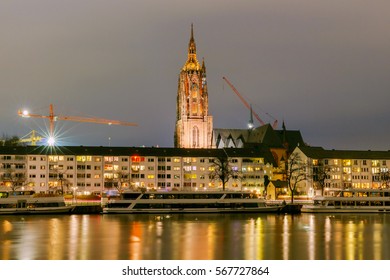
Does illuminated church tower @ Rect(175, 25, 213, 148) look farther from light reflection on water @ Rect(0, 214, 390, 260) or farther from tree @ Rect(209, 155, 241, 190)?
light reflection on water @ Rect(0, 214, 390, 260)

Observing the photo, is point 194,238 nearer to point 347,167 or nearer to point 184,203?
point 184,203

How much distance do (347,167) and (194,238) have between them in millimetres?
91877

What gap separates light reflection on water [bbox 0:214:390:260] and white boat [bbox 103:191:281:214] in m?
5.63

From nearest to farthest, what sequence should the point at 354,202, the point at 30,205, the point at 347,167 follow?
the point at 30,205 → the point at 354,202 → the point at 347,167

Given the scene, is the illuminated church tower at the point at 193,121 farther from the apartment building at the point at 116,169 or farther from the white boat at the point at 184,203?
the white boat at the point at 184,203

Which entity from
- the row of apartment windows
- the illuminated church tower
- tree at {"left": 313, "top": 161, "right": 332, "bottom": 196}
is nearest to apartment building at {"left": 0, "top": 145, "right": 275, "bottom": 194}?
tree at {"left": 313, "top": 161, "right": 332, "bottom": 196}

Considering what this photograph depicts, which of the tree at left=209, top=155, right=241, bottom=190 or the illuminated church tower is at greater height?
the illuminated church tower

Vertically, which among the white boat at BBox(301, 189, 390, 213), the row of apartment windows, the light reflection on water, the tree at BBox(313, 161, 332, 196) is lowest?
the light reflection on water

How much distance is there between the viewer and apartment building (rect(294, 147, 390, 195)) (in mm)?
133875

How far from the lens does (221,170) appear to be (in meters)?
Result: 131

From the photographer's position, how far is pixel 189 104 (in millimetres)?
196375

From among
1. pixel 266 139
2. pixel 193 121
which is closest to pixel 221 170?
pixel 266 139

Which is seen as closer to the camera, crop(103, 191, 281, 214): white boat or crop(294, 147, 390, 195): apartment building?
crop(103, 191, 281, 214): white boat

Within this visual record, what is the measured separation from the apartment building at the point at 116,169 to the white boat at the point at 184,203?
44.5 metres
